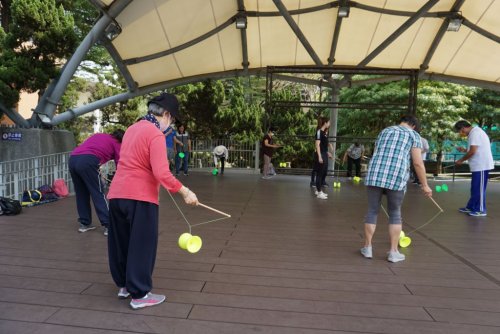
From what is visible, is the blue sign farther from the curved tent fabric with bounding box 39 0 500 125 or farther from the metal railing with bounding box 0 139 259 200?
the curved tent fabric with bounding box 39 0 500 125

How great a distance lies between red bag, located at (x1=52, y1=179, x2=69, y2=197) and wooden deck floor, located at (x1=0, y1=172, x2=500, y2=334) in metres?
1.57

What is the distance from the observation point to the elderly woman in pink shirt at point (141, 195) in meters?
3.04

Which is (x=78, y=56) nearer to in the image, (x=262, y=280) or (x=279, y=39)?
(x=279, y=39)

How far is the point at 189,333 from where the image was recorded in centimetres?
278

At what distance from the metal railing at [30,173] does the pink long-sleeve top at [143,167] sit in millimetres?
5146

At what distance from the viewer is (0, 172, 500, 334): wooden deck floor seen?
9.74ft

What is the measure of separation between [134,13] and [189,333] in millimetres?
9035

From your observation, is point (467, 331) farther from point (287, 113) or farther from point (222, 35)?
point (287, 113)

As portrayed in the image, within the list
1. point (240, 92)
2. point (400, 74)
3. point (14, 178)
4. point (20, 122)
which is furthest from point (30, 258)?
point (240, 92)

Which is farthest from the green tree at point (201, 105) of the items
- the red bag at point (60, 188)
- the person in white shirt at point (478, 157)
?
the person in white shirt at point (478, 157)

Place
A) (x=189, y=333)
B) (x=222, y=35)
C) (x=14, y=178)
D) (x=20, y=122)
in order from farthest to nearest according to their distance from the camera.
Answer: (x=222, y=35) → (x=20, y=122) → (x=14, y=178) → (x=189, y=333)

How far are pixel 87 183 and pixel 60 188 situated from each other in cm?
345

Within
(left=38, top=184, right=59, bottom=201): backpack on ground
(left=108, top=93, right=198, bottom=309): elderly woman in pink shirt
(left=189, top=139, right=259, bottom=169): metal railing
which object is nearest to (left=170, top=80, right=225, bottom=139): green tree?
(left=189, top=139, right=259, bottom=169): metal railing

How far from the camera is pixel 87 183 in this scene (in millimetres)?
5344
